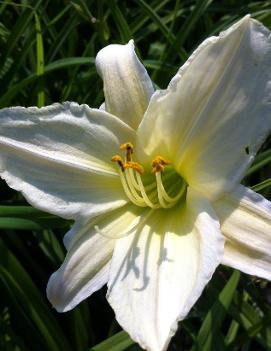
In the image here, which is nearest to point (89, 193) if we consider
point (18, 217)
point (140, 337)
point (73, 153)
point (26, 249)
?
point (73, 153)

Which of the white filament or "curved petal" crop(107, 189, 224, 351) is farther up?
the white filament

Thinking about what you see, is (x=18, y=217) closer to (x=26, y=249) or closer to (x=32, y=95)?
(x=26, y=249)

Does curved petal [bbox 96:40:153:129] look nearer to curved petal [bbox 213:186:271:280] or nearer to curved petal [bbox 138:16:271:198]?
curved petal [bbox 138:16:271:198]

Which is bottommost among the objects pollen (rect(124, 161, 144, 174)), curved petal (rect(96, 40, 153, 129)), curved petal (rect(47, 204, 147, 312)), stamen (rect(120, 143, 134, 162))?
curved petal (rect(47, 204, 147, 312))

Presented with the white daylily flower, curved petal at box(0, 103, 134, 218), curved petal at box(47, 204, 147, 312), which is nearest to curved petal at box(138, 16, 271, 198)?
the white daylily flower

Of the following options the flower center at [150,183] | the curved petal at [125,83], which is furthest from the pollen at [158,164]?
the curved petal at [125,83]

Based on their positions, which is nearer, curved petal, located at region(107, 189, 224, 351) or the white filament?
curved petal, located at region(107, 189, 224, 351)
